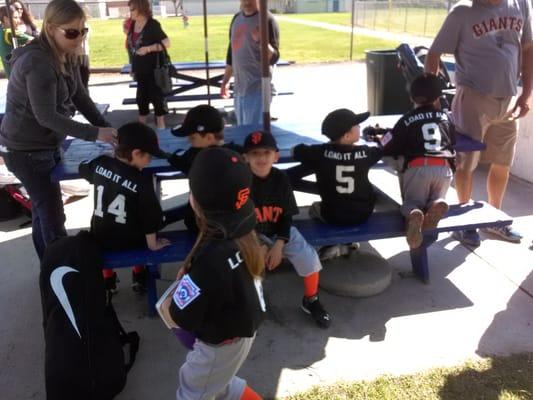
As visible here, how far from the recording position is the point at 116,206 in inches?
115

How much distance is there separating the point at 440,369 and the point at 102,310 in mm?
1731

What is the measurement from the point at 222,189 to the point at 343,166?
64.0 inches

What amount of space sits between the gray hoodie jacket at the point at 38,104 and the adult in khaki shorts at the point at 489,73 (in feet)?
8.48

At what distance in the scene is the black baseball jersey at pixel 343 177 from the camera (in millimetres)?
3238

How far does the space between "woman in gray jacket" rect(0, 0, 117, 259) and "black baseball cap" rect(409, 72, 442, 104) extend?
6.22 feet

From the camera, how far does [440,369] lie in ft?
8.95

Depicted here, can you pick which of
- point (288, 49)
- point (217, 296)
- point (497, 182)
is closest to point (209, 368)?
point (217, 296)

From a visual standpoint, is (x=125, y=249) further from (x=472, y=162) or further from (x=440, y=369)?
(x=472, y=162)

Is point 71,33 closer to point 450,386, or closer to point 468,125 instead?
point 450,386

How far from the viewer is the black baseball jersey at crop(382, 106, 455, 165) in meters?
3.38

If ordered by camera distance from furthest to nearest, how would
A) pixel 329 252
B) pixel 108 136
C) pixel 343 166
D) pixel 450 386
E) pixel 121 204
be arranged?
pixel 329 252 → pixel 343 166 → pixel 108 136 → pixel 121 204 → pixel 450 386

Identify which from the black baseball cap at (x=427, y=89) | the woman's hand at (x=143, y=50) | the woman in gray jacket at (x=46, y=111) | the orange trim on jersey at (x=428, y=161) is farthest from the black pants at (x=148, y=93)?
the orange trim on jersey at (x=428, y=161)

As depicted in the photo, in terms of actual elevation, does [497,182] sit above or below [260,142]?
below

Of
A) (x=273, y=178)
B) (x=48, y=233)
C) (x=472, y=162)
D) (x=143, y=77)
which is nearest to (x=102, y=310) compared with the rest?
(x=48, y=233)
